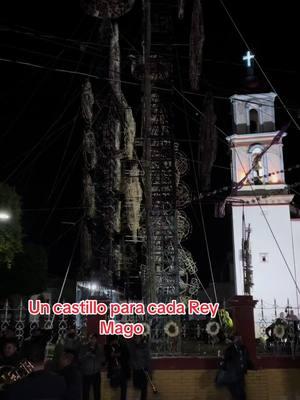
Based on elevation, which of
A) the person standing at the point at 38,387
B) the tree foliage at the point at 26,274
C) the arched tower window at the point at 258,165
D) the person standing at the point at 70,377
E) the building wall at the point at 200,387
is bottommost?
the building wall at the point at 200,387

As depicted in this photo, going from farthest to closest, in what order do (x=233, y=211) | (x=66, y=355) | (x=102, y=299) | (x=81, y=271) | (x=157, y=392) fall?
(x=233, y=211)
(x=81, y=271)
(x=102, y=299)
(x=157, y=392)
(x=66, y=355)

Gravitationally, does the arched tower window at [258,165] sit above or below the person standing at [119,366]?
above

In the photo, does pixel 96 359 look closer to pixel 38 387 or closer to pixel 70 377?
pixel 70 377

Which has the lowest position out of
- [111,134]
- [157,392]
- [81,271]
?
[157,392]

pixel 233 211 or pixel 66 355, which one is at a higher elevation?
pixel 233 211

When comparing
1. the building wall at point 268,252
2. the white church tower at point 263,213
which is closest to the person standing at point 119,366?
the building wall at point 268,252

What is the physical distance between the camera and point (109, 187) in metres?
23.8

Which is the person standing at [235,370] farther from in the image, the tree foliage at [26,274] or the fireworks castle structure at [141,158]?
the tree foliage at [26,274]

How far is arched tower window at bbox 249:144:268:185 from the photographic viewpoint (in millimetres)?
35969

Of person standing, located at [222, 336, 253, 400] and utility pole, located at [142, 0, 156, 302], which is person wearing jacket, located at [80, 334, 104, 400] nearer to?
utility pole, located at [142, 0, 156, 302]

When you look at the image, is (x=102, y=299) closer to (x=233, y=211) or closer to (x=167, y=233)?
(x=167, y=233)

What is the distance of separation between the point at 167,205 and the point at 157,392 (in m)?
8.44

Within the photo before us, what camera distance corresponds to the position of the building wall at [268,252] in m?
34.9

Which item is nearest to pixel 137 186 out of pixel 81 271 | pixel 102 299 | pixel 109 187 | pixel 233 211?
pixel 109 187
